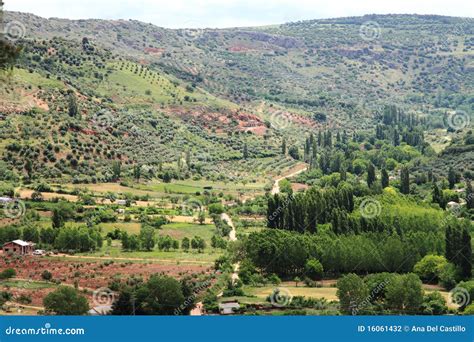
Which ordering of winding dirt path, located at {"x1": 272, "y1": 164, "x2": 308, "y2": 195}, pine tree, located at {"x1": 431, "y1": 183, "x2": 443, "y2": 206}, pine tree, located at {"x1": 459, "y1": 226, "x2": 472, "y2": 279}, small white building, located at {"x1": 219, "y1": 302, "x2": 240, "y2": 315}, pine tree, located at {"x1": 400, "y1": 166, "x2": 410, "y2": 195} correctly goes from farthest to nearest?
winding dirt path, located at {"x1": 272, "y1": 164, "x2": 308, "y2": 195}
pine tree, located at {"x1": 400, "y1": 166, "x2": 410, "y2": 195}
pine tree, located at {"x1": 431, "y1": 183, "x2": 443, "y2": 206}
pine tree, located at {"x1": 459, "y1": 226, "x2": 472, "y2": 279}
small white building, located at {"x1": 219, "y1": 302, "x2": 240, "y2": 315}

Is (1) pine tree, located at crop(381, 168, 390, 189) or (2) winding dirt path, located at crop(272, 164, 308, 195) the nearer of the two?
(1) pine tree, located at crop(381, 168, 390, 189)

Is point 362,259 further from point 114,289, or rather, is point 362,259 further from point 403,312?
point 114,289

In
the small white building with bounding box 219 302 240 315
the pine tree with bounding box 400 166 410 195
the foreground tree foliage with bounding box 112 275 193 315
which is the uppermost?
the foreground tree foliage with bounding box 112 275 193 315

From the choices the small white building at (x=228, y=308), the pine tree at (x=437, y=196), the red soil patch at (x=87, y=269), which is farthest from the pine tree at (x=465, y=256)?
the pine tree at (x=437, y=196)

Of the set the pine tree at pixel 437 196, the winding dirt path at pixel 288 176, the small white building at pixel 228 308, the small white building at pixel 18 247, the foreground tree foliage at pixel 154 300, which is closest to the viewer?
the foreground tree foliage at pixel 154 300

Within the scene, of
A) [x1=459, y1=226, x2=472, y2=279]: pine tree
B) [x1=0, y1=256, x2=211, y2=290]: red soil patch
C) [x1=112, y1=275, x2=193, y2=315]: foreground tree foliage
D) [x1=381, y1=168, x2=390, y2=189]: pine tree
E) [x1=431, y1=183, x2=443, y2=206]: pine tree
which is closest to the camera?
[x1=112, y1=275, x2=193, y2=315]: foreground tree foliage

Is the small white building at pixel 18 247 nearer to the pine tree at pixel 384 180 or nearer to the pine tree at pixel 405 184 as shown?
the pine tree at pixel 405 184

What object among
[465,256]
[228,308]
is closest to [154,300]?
[228,308]

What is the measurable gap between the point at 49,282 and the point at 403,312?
960 inches

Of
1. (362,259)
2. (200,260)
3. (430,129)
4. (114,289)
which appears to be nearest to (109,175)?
(200,260)

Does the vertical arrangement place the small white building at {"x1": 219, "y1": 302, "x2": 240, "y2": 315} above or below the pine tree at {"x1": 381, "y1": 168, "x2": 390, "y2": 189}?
above

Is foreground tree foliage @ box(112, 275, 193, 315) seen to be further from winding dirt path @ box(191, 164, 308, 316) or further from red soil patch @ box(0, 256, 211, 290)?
red soil patch @ box(0, 256, 211, 290)

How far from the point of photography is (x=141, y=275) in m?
61.2

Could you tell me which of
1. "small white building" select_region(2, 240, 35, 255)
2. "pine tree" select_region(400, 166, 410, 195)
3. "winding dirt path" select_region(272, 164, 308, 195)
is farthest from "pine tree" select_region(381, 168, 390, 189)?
"small white building" select_region(2, 240, 35, 255)
